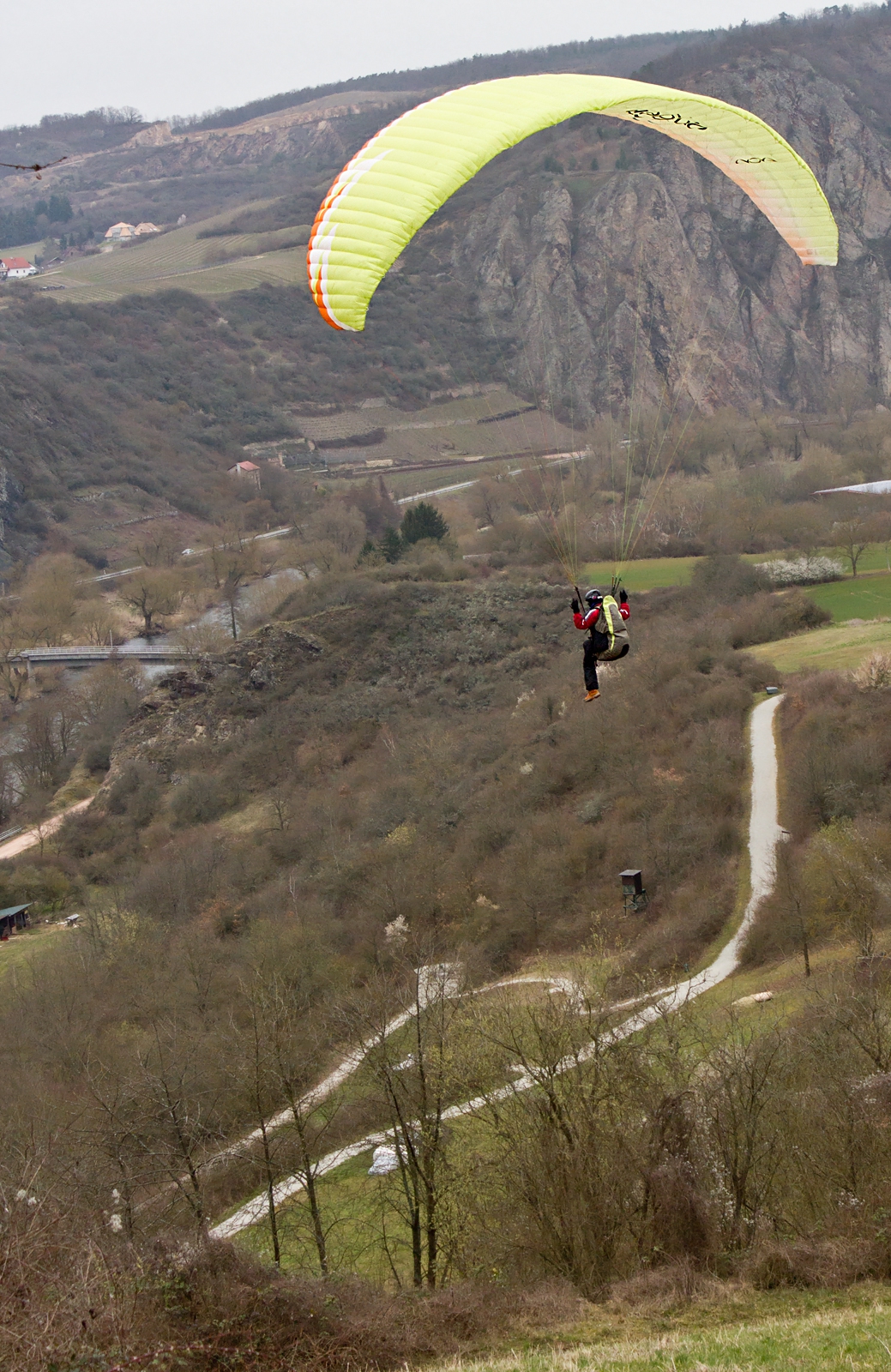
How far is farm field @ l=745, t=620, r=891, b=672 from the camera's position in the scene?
38219 mm

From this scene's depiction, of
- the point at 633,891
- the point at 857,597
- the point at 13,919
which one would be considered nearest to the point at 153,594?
the point at 13,919

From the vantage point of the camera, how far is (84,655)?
71.2 meters

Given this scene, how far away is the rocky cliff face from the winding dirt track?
90709 millimetres

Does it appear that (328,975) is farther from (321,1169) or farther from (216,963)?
(321,1169)

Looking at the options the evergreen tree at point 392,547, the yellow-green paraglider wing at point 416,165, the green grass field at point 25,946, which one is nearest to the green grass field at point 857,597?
the evergreen tree at point 392,547

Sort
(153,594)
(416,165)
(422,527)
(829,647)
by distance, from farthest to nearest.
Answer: (153,594) < (422,527) < (829,647) < (416,165)

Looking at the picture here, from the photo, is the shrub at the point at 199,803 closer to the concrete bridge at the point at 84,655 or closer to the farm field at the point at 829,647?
the concrete bridge at the point at 84,655

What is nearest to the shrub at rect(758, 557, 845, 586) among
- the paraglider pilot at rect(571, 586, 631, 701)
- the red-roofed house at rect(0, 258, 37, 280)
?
the paraglider pilot at rect(571, 586, 631, 701)

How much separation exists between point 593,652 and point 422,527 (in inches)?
2078

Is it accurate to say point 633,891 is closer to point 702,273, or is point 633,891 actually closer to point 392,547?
point 392,547

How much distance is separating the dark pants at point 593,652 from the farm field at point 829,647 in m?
24.0

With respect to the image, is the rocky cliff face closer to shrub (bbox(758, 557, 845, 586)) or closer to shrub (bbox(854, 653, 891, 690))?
shrub (bbox(758, 557, 845, 586))

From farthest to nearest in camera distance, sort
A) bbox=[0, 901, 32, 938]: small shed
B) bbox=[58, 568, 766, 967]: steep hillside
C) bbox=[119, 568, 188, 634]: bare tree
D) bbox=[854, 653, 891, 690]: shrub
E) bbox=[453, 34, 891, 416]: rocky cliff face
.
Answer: bbox=[453, 34, 891, 416]: rocky cliff face, bbox=[119, 568, 188, 634]: bare tree, bbox=[0, 901, 32, 938]: small shed, bbox=[854, 653, 891, 690]: shrub, bbox=[58, 568, 766, 967]: steep hillside

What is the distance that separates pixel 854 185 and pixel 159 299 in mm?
81237
